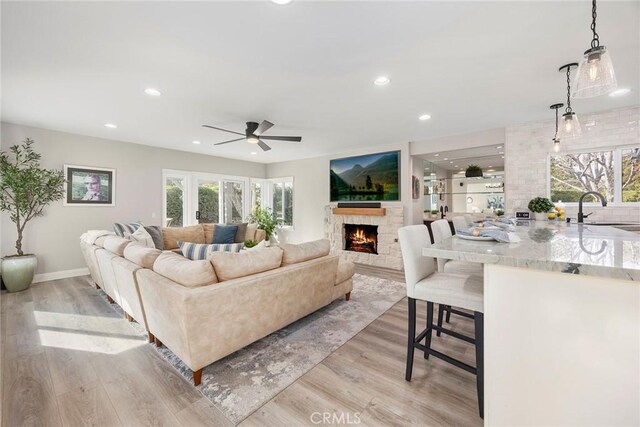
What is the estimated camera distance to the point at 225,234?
17.6 feet

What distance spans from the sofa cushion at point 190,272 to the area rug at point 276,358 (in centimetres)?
71

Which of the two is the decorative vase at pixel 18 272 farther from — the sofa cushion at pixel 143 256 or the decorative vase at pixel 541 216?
the decorative vase at pixel 541 216

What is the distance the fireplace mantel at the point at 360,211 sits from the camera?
17.8ft

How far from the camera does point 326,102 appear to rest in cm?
328

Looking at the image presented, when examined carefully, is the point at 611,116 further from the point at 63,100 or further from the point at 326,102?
the point at 63,100

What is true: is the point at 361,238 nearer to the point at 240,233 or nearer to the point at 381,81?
the point at 240,233

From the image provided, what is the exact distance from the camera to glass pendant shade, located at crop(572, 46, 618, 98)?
138cm

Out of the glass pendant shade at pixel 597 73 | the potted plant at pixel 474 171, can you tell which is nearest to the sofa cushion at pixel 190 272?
the glass pendant shade at pixel 597 73

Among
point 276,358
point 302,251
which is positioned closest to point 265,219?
point 302,251

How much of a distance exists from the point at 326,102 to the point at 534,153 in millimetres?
3403

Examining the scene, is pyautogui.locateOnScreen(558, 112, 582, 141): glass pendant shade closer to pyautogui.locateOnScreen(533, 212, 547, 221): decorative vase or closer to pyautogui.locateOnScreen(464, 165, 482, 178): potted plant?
pyautogui.locateOnScreen(533, 212, 547, 221): decorative vase

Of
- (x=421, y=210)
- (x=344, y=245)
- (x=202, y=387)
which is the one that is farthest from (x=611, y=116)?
(x=202, y=387)

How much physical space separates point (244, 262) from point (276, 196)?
584cm

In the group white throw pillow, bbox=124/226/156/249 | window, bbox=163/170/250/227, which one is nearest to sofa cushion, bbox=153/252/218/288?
white throw pillow, bbox=124/226/156/249
